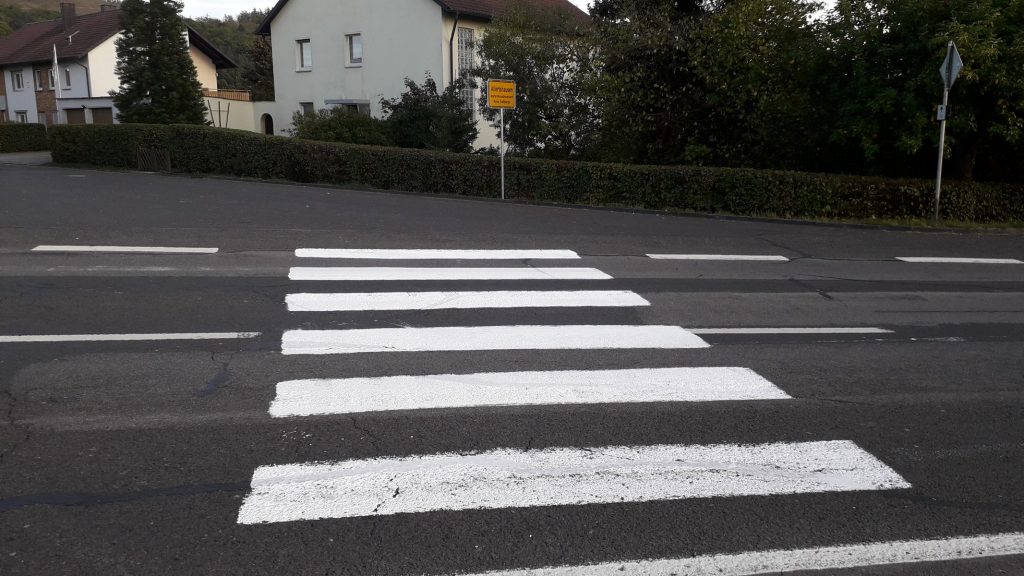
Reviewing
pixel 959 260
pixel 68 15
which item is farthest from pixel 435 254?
pixel 68 15

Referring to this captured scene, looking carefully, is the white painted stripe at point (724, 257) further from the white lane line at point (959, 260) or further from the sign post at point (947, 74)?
the sign post at point (947, 74)

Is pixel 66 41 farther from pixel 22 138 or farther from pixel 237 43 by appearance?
pixel 237 43

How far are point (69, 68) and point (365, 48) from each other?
26.0m

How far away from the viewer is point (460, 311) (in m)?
7.86

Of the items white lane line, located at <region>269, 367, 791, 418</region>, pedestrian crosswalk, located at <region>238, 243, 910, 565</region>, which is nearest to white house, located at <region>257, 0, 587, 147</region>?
pedestrian crosswalk, located at <region>238, 243, 910, 565</region>

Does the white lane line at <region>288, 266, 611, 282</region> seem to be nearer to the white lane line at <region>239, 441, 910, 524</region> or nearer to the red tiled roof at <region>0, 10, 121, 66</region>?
the white lane line at <region>239, 441, 910, 524</region>

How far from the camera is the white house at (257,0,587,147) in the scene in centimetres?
3303

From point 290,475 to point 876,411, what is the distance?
3695 millimetres

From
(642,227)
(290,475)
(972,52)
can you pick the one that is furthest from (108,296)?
(972,52)

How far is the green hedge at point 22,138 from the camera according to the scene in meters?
44.6

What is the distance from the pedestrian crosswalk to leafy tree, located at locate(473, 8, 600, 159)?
14.0 meters

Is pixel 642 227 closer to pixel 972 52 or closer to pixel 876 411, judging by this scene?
pixel 972 52

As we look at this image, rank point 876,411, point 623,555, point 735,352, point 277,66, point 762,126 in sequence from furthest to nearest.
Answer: point 277,66, point 762,126, point 735,352, point 876,411, point 623,555

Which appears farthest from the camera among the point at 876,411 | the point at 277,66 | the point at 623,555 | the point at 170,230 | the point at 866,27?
the point at 277,66
